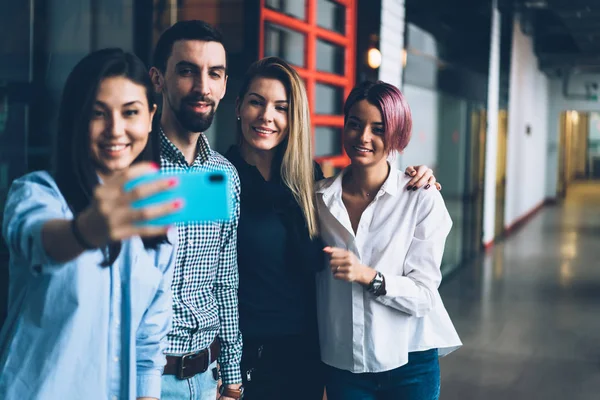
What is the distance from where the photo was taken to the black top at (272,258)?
5.73ft

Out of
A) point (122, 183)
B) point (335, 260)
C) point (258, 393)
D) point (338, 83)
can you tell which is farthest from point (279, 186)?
point (338, 83)

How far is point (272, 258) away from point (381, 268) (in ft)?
0.92

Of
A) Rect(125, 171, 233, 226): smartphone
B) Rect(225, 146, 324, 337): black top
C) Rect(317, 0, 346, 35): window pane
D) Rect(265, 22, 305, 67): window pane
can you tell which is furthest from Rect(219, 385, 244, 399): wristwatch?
Rect(317, 0, 346, 35): window pane

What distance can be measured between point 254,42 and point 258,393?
1.91 metres

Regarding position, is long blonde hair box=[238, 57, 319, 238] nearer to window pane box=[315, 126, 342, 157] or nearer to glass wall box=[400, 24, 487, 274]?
window pane box=[315, 126, 342, 157]

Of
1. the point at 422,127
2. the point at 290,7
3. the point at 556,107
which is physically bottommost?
the point at 422,127

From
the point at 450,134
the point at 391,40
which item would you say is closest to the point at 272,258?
the point at 391,40

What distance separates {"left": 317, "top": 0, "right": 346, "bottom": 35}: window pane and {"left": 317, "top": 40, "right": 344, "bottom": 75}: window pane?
0.38 feet

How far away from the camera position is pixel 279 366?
5.90ft

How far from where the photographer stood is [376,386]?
178 cm

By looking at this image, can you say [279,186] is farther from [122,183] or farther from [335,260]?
[122,183]

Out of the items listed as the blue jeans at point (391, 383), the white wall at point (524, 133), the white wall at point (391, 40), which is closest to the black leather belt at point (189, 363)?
the blue jeans at point (391, 383)

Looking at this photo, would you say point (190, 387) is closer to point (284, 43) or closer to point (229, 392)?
point (229, 392)

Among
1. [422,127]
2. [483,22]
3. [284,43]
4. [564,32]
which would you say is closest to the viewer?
[284,43]
